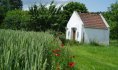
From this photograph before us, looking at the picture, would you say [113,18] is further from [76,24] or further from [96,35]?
[76,24]

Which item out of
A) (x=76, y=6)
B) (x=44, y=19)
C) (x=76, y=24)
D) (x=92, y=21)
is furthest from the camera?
(x=76, y=6)

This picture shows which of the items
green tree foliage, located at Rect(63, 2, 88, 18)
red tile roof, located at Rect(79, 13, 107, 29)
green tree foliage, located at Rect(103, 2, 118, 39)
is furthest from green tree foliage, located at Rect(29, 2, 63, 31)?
green tree foliage, located at Rect(63, 2, 88, 18)

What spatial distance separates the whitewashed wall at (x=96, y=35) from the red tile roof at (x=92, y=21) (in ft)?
1.49

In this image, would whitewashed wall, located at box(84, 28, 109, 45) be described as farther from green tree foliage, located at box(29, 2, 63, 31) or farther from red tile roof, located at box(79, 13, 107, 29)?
green tree foliage, located at box(29, 2, 63, 31)

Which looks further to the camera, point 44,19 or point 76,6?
point 76,6

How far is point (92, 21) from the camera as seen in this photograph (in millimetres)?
42594

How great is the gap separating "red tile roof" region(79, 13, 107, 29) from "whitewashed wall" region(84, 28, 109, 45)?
0.46 m

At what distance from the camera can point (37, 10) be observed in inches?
1646

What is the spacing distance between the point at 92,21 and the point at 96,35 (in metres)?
1.77

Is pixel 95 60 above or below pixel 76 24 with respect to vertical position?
below

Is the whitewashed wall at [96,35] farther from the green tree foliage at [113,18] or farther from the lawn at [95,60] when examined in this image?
the lawn at [95,60]

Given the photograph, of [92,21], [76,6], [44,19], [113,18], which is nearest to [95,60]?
[44,19]

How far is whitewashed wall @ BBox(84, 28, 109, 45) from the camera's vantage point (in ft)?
136

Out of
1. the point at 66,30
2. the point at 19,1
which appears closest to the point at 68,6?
the point at 66,30
